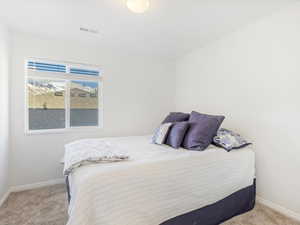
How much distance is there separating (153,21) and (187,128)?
1.51 m

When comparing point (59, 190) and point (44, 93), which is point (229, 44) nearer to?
point (44, 93)

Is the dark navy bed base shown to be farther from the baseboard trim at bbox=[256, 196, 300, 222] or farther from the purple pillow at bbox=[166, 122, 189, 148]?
the purple pillow at bbox=[166, 122, 189, 148]

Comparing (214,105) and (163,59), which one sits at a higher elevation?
(163,59)

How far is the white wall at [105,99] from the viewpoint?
8.09ft

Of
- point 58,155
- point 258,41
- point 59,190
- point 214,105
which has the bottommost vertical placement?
point 59,190

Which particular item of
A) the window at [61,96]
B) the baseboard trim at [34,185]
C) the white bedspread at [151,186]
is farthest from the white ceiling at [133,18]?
the baseboard trim at [34,185]

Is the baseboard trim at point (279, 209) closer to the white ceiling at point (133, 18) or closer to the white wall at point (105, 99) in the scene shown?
the white wall at point (105, 99)

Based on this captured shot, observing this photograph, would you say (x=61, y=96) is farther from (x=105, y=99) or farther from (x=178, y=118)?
(x=178, y=118)

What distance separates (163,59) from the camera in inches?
144

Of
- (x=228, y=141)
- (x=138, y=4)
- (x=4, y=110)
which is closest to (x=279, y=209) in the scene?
(x=228, y=141)

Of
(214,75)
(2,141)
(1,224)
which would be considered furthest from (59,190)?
(214,75)

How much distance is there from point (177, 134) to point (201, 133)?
30 centimetres

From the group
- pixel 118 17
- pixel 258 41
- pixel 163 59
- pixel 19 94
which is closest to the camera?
pixel 118 17

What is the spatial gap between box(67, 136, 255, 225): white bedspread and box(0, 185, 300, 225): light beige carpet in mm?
363
